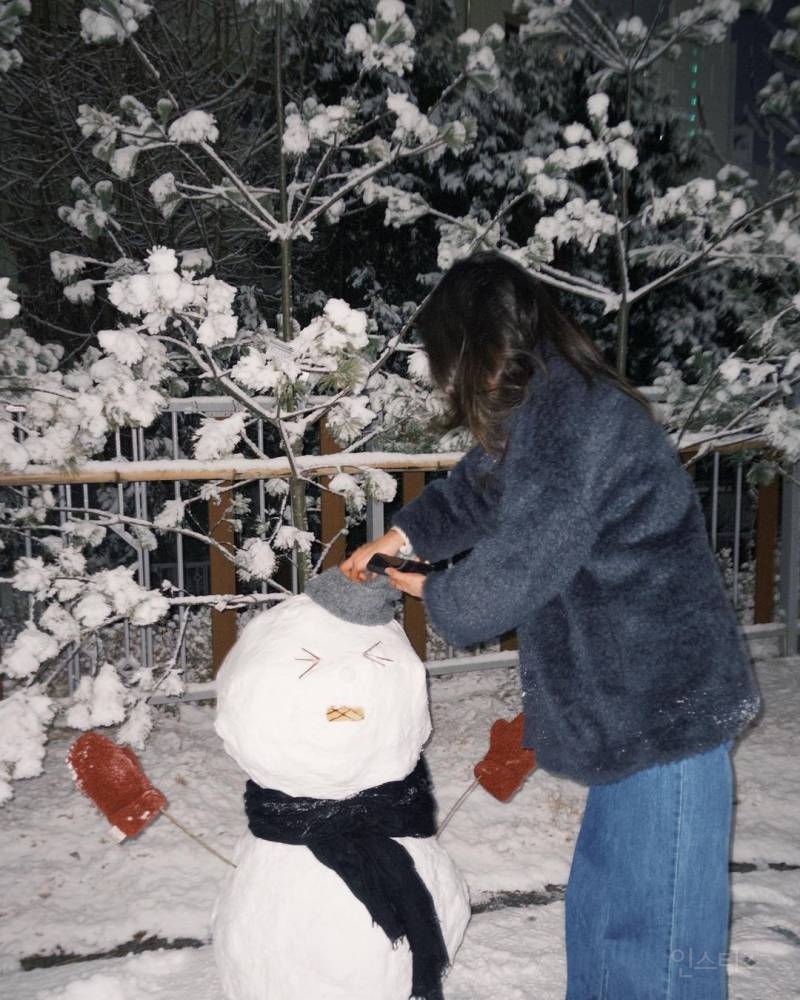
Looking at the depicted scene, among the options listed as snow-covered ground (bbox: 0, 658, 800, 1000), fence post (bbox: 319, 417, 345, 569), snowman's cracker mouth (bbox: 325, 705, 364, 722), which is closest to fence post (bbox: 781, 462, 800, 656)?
snow-covered ground (bbox: 0, 658, 800, 1000)

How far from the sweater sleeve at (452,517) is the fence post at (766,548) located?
138 inches

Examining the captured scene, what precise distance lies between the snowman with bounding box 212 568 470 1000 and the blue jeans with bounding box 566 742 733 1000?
0.46 metres

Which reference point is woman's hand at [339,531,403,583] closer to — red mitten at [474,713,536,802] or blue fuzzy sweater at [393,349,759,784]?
blue fuzzy sweater at [393,349,759,784]

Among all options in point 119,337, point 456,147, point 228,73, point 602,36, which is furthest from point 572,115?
point 119,337

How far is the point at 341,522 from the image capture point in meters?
3.96

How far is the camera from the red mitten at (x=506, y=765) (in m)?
2.27

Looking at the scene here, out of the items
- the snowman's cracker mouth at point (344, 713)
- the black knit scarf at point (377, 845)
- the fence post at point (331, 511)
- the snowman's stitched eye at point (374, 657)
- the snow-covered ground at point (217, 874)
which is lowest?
the snow-covered ground at point (217, 874)

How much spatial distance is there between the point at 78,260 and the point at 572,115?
301 inches

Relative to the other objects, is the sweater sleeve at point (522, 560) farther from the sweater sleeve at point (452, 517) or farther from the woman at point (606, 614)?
the sweater sleeve at point (452, 517)

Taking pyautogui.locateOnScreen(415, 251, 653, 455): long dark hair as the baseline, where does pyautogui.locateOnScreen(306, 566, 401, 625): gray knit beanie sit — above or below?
below

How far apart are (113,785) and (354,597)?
81 cm

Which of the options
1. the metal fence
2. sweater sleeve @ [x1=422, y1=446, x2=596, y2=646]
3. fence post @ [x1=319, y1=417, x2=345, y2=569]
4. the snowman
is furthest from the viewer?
fence post @ [x1=319, y1=417, x2=345, y2=569]

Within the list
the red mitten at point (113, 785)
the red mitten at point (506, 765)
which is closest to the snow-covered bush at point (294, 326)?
the red mitten at point (113, 785)

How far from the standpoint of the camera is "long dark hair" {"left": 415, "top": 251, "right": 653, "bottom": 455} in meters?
1.60
